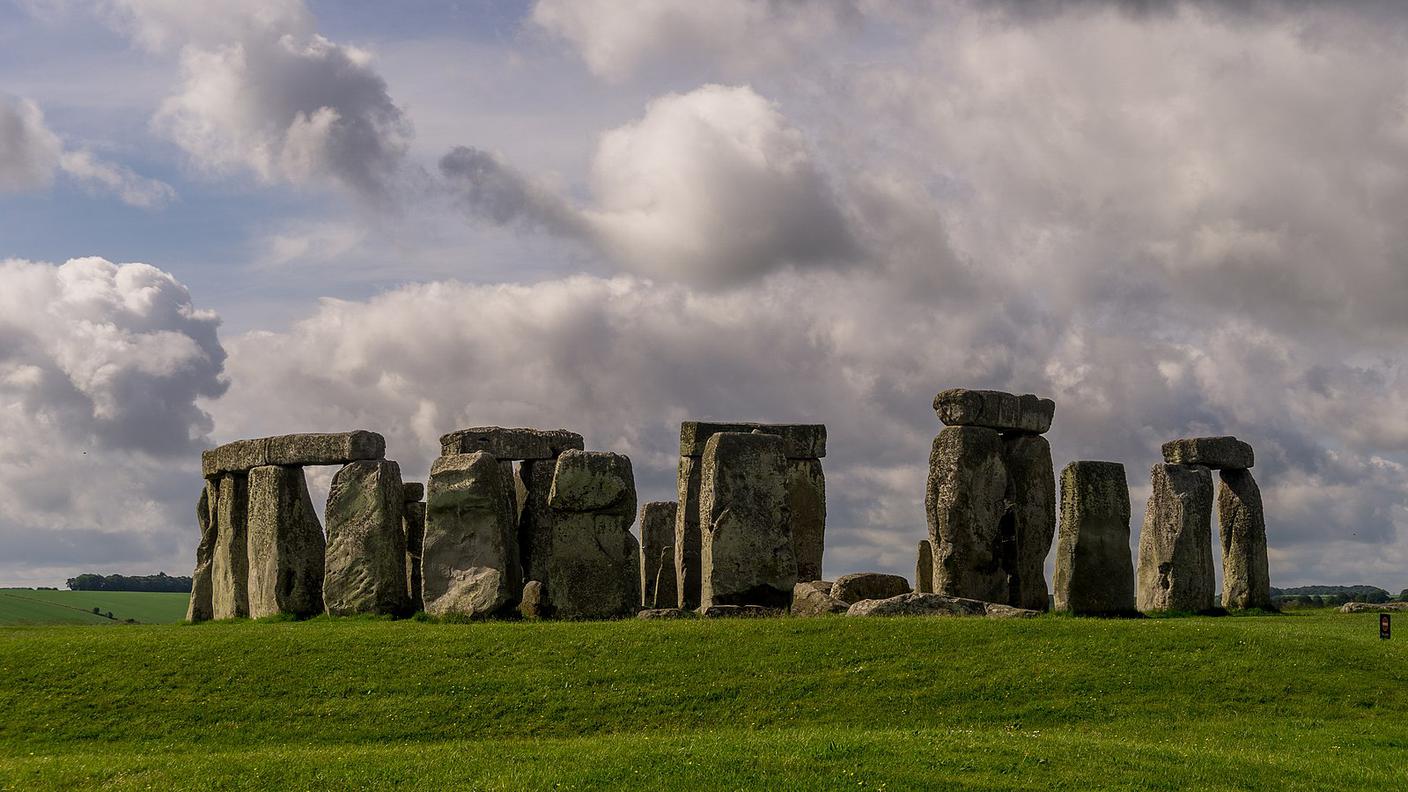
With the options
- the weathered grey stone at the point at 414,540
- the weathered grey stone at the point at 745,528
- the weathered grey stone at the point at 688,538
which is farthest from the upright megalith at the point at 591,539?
the weathered grey stone at the point at 414,540

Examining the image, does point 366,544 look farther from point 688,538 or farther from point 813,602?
point 813,602

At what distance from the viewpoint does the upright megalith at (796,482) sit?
39250 mm

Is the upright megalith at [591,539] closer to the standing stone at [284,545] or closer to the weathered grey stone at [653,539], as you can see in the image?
the standing stone at [284,545]

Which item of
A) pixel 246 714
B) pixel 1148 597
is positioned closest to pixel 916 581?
pixel 1148 597

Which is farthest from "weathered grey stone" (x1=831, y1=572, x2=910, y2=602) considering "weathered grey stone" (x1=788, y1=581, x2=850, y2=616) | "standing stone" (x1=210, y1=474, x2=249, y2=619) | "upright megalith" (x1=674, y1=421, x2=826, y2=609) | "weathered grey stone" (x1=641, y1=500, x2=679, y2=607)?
"standing stone" (x1=210, y1=474, x2=249, y2=619)

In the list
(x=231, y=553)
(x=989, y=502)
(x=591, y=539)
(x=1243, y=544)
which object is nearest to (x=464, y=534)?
(x=591, y=539)

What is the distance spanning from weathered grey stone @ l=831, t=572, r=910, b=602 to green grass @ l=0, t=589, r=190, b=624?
39939 millimetres

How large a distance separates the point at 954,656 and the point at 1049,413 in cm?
1309

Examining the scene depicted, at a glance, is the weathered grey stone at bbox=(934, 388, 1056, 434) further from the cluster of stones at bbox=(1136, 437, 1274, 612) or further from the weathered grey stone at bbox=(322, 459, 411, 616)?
the weathered grey stone at bbox=(322, 459, 411, 616)

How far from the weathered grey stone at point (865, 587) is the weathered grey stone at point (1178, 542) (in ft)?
27.8

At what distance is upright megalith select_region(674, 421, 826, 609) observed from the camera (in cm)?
3925

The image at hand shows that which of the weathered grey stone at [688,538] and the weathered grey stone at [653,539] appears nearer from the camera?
the weathered grey stone at [688,538]

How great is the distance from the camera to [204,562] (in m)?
42.2

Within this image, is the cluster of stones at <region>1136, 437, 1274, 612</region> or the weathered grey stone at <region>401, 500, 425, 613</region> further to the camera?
the cluster of stones at <region>1136, 437, 1274, 612</region>
